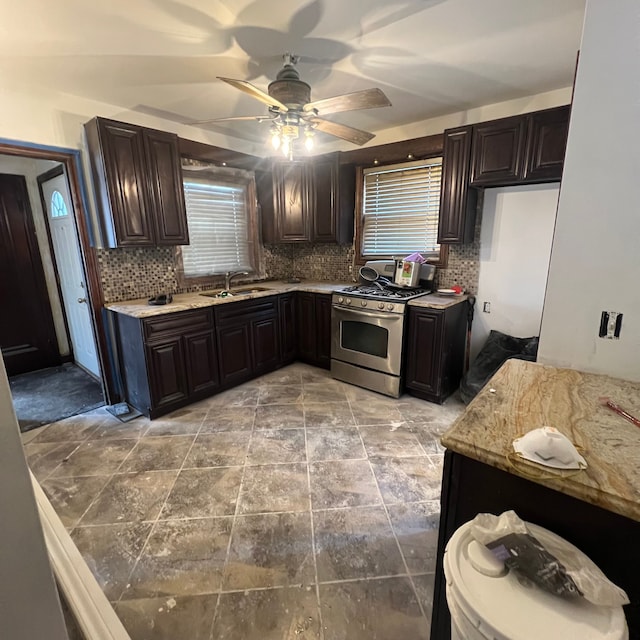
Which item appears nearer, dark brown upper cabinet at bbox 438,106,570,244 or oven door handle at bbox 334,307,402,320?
dark brown upper cabinet at bbox 438,106,570,244

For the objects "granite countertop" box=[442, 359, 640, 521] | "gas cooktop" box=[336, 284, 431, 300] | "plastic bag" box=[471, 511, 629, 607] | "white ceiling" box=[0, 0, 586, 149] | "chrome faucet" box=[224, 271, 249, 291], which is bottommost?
"plastic bag" box=[471, 511, 629, 607]

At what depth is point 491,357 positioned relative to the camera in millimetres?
3008

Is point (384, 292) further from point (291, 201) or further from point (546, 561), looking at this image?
point (546, 561)

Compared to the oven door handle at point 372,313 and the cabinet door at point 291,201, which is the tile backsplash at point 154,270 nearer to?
the cabinet door at point 291,201

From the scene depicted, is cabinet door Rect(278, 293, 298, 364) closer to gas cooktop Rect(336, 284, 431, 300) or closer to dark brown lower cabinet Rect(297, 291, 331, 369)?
dark brown lower cabinet Rect(297, 291, 331, 369)

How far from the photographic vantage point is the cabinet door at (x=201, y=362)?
297 cm

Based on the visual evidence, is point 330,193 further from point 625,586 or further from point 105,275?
point 625,586

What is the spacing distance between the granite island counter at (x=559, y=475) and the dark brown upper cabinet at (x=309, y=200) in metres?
2.90

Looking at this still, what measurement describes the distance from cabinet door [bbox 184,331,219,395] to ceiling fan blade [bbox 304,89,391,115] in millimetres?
2004

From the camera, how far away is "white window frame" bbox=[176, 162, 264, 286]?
349 cm

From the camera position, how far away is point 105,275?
2.94 metres

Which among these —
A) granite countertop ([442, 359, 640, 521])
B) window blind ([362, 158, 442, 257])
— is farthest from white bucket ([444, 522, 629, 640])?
window blind ([362, 158, 442, 257])

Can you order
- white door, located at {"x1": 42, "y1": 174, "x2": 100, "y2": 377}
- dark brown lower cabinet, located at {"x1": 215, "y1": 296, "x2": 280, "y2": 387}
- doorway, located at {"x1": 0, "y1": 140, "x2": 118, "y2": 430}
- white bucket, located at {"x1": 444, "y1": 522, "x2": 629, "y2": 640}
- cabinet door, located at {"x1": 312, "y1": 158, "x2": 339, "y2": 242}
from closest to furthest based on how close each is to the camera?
white bucket, located at {"x1": 444, "y1": 522, "x2": 629, "y2": 640}
doorway, located at {"x1": 0, "y1": 140, "x2": 118, "y2": 430}
dark brown lower cabinet, located at {"x1": 215, "y1": 296, "x2": 280, "y2": 387}
white door, located at {"x1": 42, "y1": 174, "x2": 100, "y2": 377}
cabinet door, located at {"x1": 312, "y1": 158, "x2": 339, "y2": 242}

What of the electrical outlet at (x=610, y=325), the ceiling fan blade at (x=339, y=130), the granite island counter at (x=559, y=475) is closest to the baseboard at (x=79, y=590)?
the granite island counter at (x=559, y=475)
